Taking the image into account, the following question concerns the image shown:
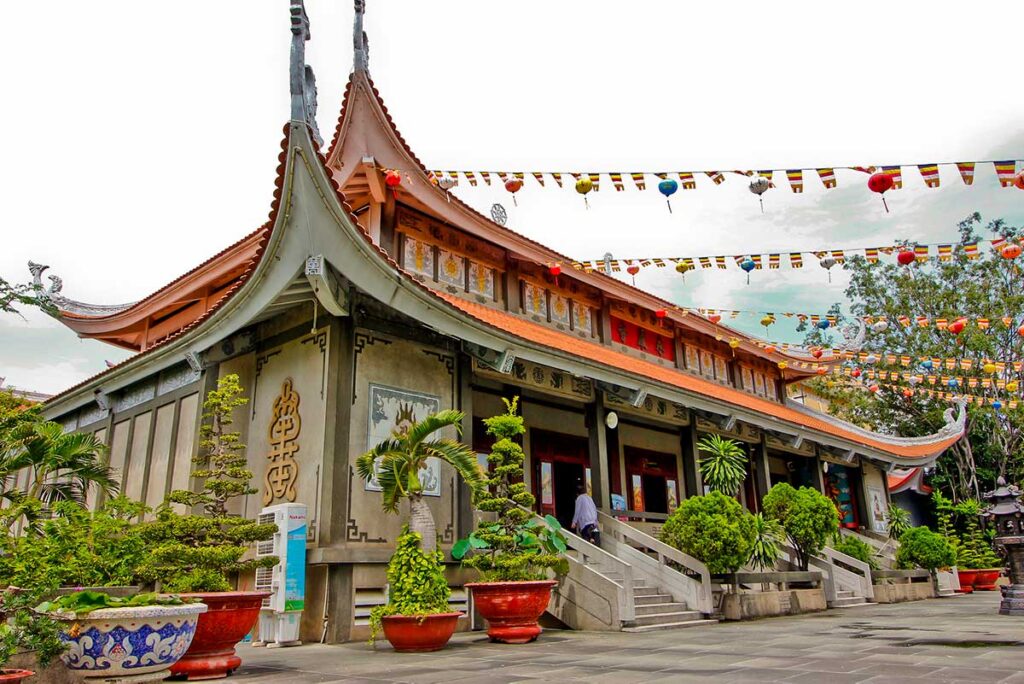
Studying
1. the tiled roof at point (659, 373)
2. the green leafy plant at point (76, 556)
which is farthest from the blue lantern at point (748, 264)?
the green leafy plant at point (76, 556)

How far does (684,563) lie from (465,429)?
11.7 ft

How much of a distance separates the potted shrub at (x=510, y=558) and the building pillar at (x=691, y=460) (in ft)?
19.3

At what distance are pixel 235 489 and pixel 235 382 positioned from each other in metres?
1.08

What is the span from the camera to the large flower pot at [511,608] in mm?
7859

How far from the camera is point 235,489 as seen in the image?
673 centimetres

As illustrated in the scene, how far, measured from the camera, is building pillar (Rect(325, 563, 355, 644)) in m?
8.13

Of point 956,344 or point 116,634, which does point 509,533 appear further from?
point 956,344

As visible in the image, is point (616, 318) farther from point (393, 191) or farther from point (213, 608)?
point (213, 608)

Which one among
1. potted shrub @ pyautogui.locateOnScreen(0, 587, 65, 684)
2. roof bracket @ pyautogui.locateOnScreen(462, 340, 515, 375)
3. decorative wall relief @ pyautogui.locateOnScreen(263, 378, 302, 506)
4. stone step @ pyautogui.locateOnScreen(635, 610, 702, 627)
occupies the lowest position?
stone step @ pyautogui.locateOnScreen(635, 610, 702, 627)

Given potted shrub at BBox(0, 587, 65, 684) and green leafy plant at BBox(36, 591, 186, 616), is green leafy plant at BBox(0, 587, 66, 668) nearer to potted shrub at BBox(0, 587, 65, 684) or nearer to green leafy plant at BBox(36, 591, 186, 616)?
potted shrub at BBox(0, 587, 65, 684)

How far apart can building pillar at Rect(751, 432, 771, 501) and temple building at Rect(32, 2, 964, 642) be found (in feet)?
0.12

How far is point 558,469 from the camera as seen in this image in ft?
43.9

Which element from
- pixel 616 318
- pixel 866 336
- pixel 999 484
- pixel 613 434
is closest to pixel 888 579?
pixel 999 484

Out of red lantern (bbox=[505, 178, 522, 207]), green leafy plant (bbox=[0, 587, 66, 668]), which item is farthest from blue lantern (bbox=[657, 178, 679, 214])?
green leafy plant (bbox=[0, 587, 66, 668])
